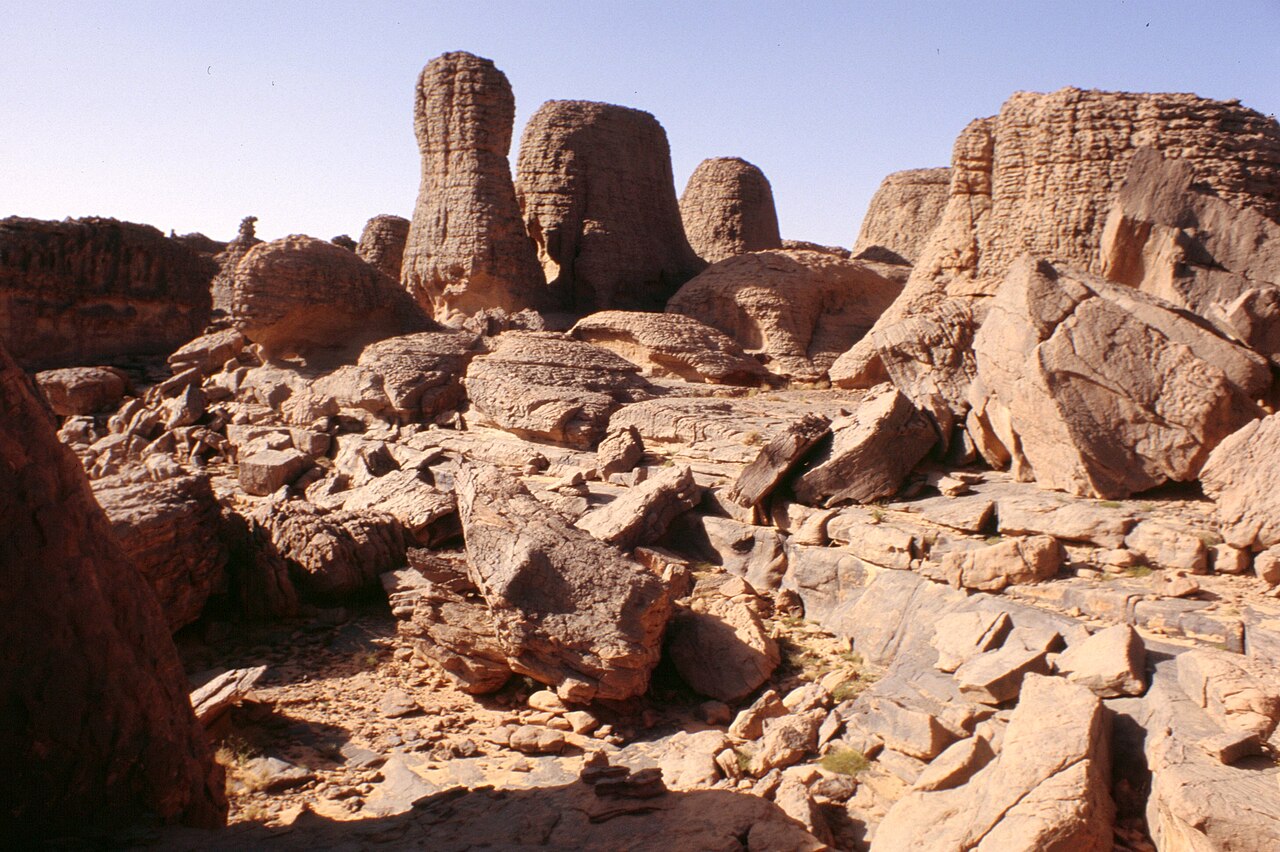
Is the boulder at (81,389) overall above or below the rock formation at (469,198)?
below

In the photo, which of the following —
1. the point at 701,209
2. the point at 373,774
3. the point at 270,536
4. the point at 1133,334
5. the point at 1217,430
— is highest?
the point at 701,209

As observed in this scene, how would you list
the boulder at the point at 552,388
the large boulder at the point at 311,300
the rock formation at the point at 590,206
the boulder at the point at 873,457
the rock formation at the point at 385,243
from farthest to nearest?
the rock formation at the point at 385,243 → the rock formation at the point at 590,206 → the large boulder at the point at 311,300 → the boulder at the point at 552,388 → the boulder at the point at 873,457

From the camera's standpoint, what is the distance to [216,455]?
34.2 feet

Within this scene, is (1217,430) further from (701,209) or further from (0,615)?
(701,209)

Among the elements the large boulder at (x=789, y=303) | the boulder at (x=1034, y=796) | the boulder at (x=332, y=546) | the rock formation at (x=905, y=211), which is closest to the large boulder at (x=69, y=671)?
the boulder at (x=1034, y=796)

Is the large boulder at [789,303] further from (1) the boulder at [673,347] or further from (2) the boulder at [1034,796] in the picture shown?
(2) the boulder at [1034,796]

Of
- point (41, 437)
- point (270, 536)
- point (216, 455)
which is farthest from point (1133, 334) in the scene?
point (216, 455)

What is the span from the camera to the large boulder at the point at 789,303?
13.0 metres

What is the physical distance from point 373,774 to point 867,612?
9.11ft

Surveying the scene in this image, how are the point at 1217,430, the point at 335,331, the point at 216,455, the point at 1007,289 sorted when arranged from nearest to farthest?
1. the point at 1217,430
2. the point at 1007,289
3. the point at 216,455
4. the point at 335,331

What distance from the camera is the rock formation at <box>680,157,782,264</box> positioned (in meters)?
17.8

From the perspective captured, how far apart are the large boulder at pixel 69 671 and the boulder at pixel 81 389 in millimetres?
10111

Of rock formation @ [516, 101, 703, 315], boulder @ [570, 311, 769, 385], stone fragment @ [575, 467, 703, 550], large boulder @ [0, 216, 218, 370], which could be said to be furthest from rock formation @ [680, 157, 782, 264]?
stone fragment @ [575, 467, 703, 550]

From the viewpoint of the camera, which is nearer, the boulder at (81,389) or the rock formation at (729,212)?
the boulder at (81,389)
